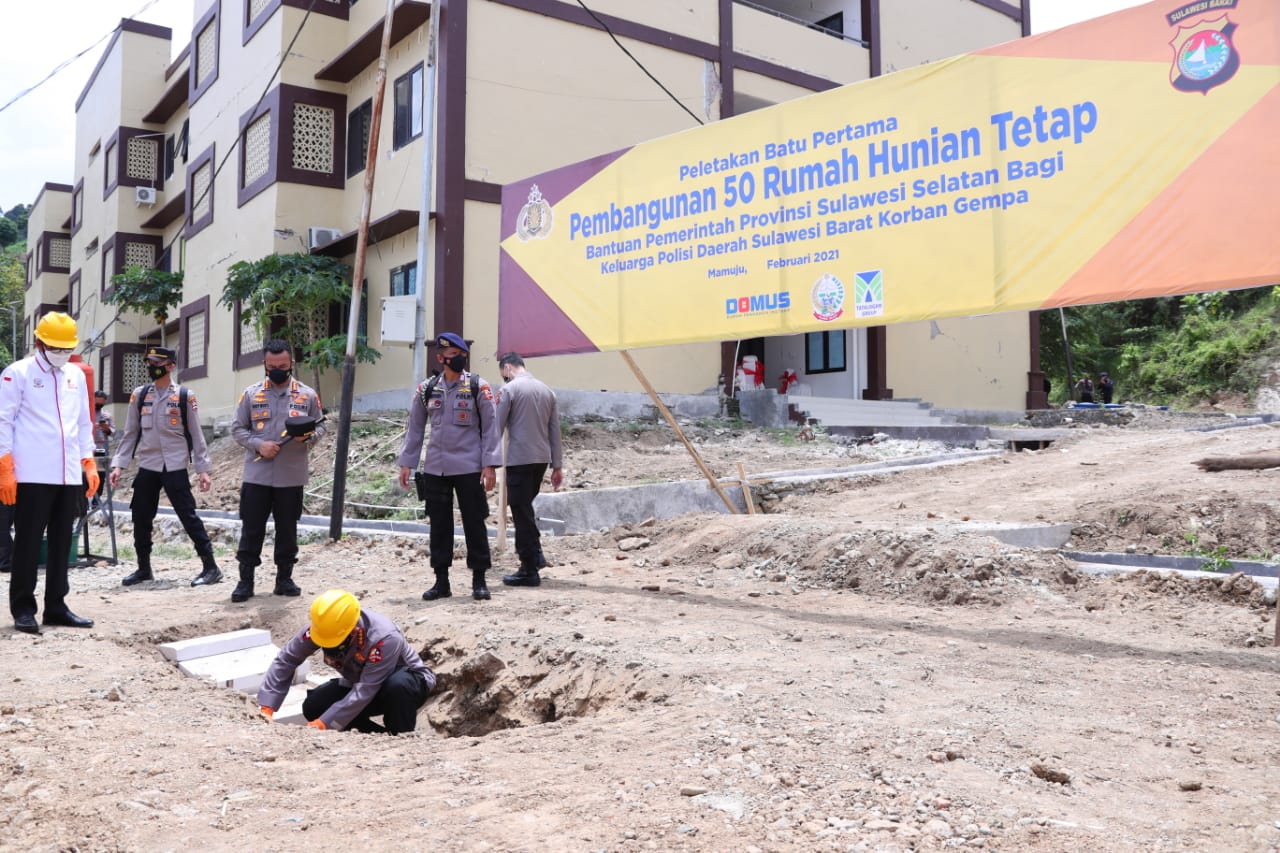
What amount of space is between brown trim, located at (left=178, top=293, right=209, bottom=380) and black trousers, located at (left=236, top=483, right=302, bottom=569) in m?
15.1

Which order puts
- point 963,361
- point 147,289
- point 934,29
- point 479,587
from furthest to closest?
point 147,289 → point 934,29 → point 963,361 → point 479,587

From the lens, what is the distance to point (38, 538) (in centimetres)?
538

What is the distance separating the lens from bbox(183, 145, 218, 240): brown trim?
67.3 feet

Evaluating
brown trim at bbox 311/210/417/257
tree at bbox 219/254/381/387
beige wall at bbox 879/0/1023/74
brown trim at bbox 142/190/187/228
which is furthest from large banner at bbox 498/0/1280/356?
brown trim at bbox 142/190/187/228

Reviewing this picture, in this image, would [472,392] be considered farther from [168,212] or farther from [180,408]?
[168,212]

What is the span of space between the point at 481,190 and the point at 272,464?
9217 millimetres

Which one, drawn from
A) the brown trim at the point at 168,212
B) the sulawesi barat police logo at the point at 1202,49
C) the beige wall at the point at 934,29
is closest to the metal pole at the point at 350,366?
the sulawesi barat police logo at the point at 1202,49

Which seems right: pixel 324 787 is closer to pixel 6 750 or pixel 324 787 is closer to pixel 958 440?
pixel 6 750

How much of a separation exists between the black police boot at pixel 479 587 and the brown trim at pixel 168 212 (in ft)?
67.9

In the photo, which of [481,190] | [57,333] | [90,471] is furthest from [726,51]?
A: [90,471]

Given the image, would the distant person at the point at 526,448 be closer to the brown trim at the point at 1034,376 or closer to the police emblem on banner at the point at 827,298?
the police emblem on banner at the point at 827,298

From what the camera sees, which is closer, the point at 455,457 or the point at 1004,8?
the point at 455,457

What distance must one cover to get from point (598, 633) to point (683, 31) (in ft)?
47.1

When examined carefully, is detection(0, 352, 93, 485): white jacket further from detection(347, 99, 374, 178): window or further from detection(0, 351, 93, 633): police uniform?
detection(347, 99, 374, 178): window
